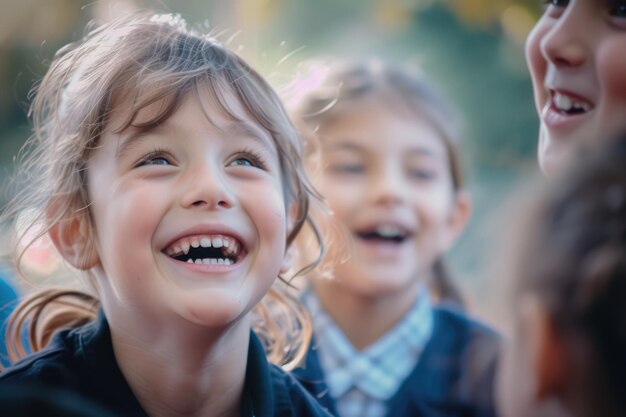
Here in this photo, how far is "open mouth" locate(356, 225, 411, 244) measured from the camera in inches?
101

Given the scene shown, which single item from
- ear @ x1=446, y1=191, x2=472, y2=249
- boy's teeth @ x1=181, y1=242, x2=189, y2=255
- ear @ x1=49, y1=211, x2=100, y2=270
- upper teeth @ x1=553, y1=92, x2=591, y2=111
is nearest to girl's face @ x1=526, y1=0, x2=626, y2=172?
upper teeth @ x1=553, y1=92, x2=591, y2=111

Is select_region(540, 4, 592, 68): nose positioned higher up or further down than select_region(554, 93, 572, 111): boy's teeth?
higher up

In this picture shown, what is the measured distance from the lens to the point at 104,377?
1.45m

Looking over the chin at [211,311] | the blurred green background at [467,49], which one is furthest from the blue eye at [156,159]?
the blurred green background at [467,49]

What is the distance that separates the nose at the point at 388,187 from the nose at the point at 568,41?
39.2 inches

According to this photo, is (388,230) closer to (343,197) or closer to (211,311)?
(343,197)

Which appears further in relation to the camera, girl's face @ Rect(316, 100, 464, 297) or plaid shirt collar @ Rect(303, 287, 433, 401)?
girl's face @ Rect(316, 100, 464, 297)

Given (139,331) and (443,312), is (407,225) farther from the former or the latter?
(139,331)

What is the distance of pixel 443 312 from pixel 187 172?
139 cm

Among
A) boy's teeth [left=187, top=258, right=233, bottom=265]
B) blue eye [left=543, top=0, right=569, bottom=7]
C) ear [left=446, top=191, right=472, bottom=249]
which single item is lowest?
ear [left=446, top=191, right=472, bottom=249]

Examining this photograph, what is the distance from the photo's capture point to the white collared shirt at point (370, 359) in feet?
7.75

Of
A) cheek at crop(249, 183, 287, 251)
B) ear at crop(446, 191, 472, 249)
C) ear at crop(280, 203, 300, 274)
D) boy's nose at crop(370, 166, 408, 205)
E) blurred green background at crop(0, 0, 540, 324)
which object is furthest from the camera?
blurred green background at crop(0, 0, 540, 324)

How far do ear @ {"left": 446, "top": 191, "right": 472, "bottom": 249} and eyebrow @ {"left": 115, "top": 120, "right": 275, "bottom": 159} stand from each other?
1388 millimetres

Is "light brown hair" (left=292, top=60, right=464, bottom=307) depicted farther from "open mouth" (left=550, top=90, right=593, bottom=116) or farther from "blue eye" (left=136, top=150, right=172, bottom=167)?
"blue eye" (left=136, top=150, right=172, bottom=167)
